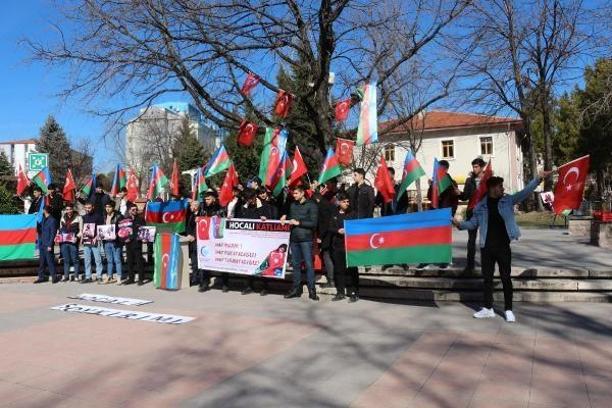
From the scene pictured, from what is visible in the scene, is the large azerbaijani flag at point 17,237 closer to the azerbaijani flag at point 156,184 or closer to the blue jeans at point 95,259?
the blue jeans at point 95,259

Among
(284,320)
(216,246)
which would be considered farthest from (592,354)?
(216,246)

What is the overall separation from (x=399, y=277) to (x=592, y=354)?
4032mm

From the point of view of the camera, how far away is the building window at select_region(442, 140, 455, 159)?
54.8 metres

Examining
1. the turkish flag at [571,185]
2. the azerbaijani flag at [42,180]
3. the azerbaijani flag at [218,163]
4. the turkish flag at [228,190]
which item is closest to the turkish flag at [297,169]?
the turkish flag at [228,190]

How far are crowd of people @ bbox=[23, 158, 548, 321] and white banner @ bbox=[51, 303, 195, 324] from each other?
2.13 metres

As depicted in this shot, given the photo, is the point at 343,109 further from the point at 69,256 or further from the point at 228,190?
the point at 69,256

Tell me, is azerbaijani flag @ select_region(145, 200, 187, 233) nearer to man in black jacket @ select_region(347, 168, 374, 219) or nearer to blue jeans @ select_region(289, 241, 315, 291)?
blue jeans @ select_region(289, 241, 315, 291)

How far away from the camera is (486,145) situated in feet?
176

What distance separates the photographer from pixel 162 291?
1107 centimetres

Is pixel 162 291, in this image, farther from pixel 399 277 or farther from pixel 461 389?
pixel 461 389

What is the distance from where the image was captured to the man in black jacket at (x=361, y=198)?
9.73 m

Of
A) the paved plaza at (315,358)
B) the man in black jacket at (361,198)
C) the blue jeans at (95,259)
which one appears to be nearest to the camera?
the paved plaza at (315,358)

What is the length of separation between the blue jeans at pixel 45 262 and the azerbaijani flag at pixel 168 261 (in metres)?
3.00

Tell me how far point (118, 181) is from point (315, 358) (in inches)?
378
